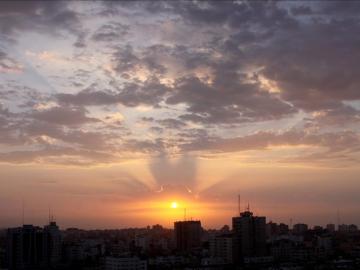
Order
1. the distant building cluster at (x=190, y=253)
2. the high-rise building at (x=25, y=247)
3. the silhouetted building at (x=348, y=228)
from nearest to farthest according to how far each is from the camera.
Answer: the distant building cluster at (x=190, y=253) → the high-rise building at (x=25, y=247) → the silhouetted building at (x=348, y=228)

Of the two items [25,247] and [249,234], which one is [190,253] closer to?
[249,234]

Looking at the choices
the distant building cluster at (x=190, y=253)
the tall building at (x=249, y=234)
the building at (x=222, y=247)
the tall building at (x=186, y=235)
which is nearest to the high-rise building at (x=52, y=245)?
the distant building cluster at (x=190, y=253)

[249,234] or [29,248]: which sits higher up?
[249,234]

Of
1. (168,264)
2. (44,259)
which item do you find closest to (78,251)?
(44,259)

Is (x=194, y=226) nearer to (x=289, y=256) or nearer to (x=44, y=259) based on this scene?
(x=289, y=256)

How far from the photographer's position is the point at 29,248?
40.4 metres

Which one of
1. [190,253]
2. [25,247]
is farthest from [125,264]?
[190,253]

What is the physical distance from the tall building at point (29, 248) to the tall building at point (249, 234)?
14.6 metres

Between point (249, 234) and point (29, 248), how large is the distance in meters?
17.6

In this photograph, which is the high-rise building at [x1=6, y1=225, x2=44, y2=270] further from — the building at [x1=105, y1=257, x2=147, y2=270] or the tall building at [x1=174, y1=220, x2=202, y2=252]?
the tall building at [x1=174, y1=220, x2=202, y2=252]

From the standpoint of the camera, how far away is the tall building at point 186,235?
2314 inches

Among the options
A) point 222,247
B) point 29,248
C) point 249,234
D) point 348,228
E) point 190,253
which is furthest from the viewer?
point 348,228

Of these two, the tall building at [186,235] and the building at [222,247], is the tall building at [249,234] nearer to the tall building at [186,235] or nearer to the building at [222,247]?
the building at [222,247]

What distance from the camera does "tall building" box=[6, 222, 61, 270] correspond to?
130 ft
